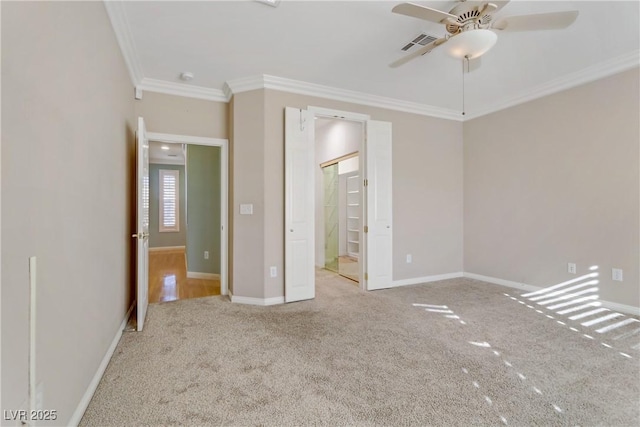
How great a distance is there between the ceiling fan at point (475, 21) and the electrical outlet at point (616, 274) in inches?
110

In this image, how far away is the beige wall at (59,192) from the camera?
985 mm

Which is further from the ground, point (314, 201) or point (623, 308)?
point (314, 201)

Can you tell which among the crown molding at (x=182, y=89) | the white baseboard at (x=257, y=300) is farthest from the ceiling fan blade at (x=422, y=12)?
the white baseboard at (x=257, y=300)

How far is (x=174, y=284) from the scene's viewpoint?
4555 millimetres

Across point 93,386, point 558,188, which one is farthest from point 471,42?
point 93,386

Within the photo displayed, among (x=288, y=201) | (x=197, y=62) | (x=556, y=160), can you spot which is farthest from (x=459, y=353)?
(x=197, y=62)

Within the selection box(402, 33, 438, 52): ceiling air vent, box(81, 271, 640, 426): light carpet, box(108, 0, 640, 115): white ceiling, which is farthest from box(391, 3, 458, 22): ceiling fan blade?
box(81, 271, 640, 426): light carpet

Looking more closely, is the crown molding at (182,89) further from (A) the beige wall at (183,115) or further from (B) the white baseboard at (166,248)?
(B) the white baseboard at (166,248)

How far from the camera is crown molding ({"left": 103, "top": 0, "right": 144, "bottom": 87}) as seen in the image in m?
2.19

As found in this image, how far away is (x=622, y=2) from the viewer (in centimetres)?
224

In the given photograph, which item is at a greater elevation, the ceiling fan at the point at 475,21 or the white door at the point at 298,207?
the ceiling fan at the point at 475,21

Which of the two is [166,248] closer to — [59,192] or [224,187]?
[224,187]

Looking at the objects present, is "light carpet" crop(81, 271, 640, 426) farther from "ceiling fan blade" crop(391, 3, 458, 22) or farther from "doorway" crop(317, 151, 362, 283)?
"doorway" crop(317, 151, 362, 283)

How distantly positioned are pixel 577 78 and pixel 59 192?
5.02m
